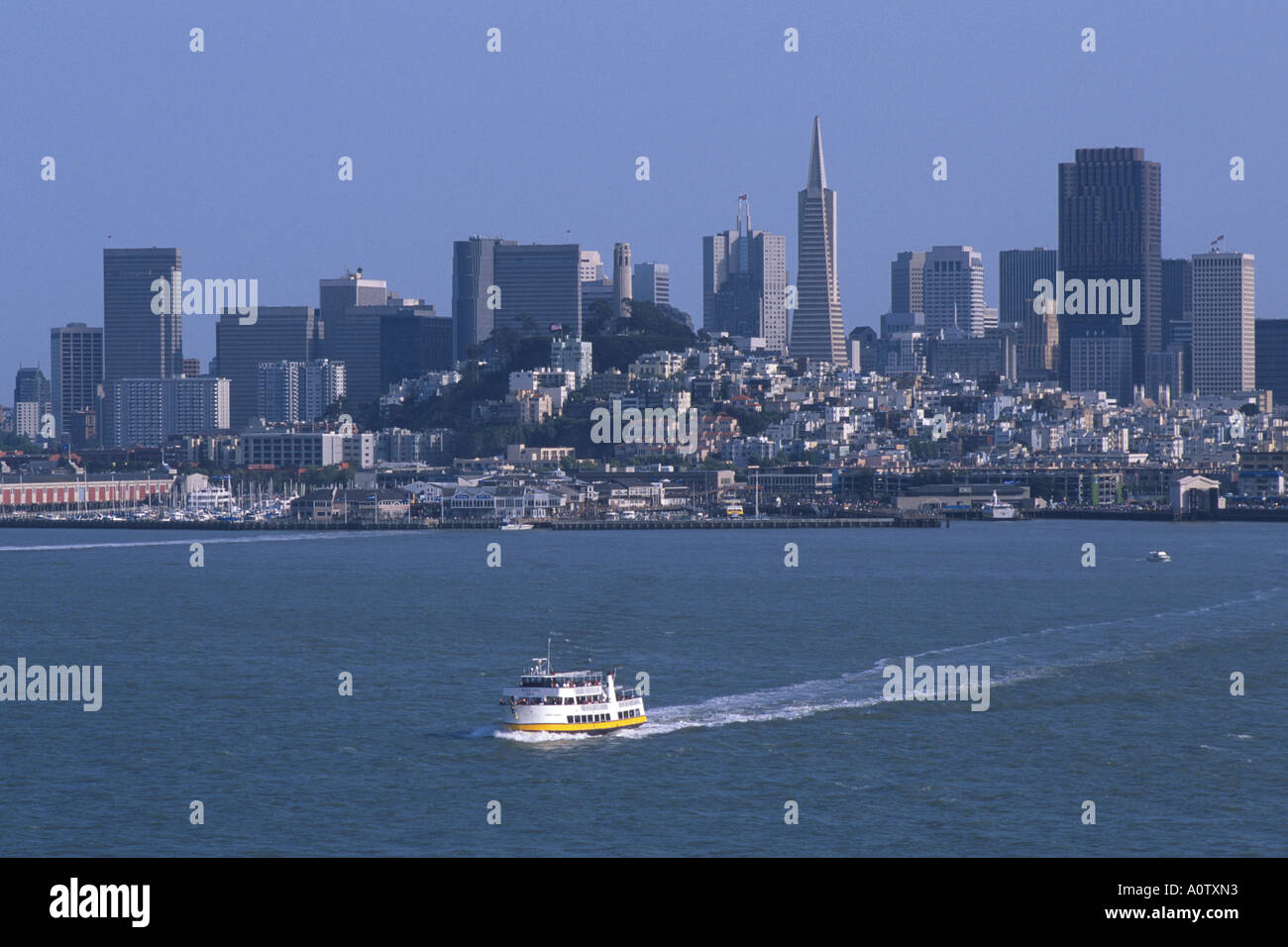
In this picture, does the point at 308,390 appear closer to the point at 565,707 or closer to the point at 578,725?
the point at 565,707

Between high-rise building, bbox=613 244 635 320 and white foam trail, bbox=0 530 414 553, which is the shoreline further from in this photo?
high-rise building, bbox=613 244 635 320

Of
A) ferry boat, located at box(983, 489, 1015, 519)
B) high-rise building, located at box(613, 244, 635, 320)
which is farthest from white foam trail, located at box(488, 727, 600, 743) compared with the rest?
high-rise building, located at box(613, 244, 635, 320)

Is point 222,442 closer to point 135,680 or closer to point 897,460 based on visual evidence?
point 897,460

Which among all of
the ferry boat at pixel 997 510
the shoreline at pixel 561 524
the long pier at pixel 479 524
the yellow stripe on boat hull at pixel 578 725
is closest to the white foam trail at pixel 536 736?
the yellow stripe on boat hull at pixel 578 725

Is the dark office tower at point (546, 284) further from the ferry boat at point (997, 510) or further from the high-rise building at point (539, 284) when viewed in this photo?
the ferry boat at point (997, 510)
